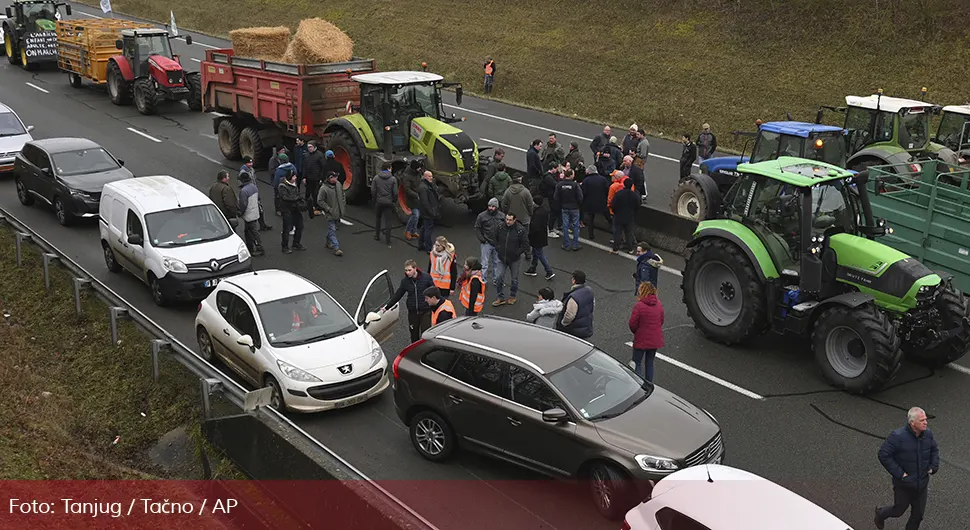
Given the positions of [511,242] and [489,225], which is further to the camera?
[489,225]

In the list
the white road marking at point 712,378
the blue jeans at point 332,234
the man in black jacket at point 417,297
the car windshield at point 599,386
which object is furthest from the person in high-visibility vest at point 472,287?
the blue jeans at point 332,234

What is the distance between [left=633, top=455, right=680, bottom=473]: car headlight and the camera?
28.9 feet

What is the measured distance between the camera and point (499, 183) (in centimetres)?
1758

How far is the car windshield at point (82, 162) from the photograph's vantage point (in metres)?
18.9

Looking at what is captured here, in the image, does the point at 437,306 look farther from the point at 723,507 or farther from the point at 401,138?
the point at 401,138

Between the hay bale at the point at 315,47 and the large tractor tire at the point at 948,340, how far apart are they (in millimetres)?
14007

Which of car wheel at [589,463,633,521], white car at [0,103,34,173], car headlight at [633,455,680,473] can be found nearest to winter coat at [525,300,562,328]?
car wheel at [589,463,633,521]

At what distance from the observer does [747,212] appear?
13.0 m

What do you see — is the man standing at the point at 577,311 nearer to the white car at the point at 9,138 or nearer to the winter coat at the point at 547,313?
the winter coat at the point at 547,313

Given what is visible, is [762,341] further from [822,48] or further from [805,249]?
[822,48]

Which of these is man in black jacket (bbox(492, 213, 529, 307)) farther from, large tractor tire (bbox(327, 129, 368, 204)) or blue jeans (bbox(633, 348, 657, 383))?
large tractor tire (bbox(327, 129, 368, 204))

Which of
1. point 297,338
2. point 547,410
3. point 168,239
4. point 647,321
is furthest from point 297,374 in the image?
point 168,239

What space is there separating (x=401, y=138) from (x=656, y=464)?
39.8 feet

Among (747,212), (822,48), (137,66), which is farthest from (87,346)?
(822,48)
